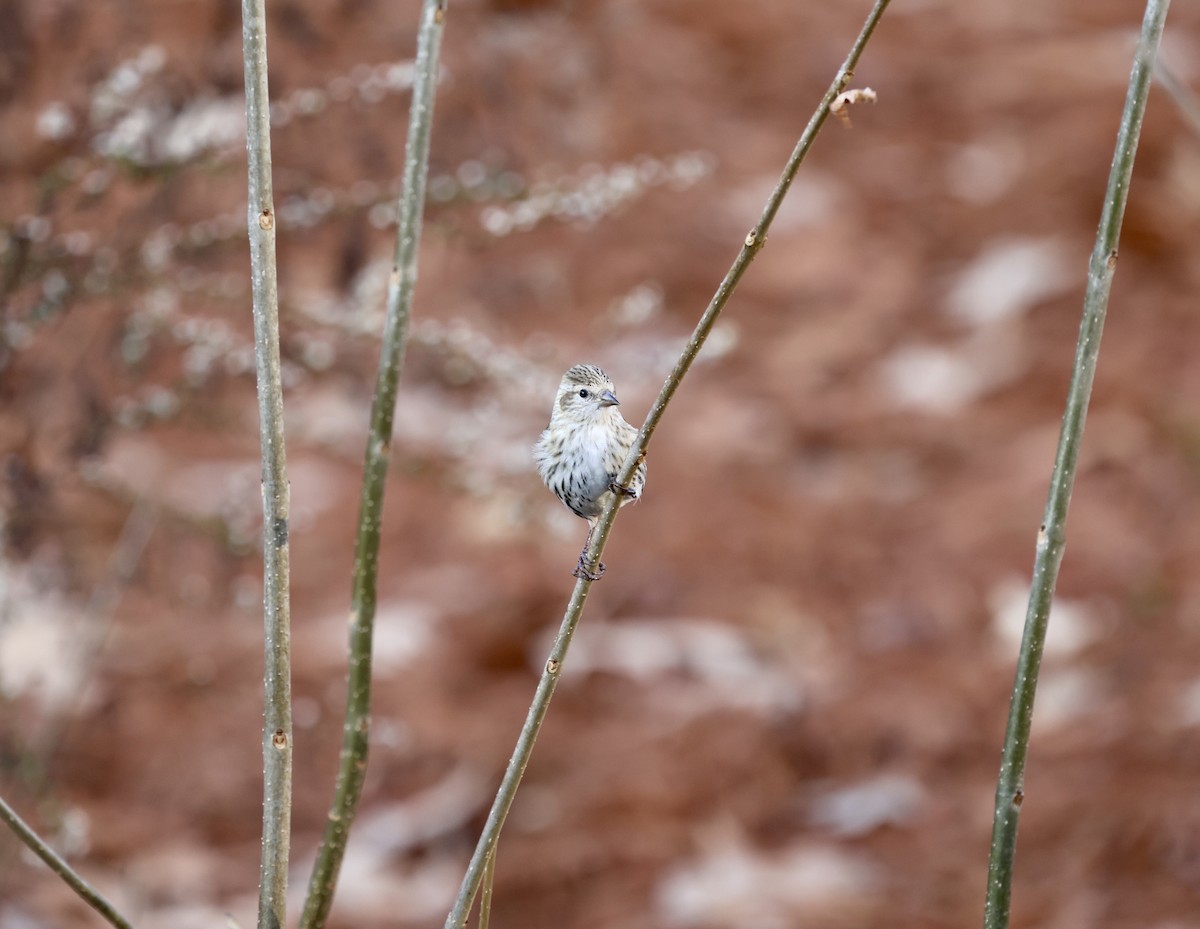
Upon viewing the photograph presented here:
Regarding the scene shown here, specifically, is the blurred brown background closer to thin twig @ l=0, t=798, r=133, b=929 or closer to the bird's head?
the bird's head

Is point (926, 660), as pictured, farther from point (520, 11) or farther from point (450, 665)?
point (520, 11)

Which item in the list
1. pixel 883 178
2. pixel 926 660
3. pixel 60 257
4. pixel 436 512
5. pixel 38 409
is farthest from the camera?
pixel 883 178

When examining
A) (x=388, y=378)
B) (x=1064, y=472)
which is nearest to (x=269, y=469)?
(x=388, y=378)

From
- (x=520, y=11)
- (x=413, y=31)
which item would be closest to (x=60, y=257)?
(x=413, y=31)

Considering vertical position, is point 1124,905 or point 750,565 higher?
point 750,565

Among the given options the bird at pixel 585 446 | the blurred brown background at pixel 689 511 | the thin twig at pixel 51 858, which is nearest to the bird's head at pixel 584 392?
the bird at pixel 585 446

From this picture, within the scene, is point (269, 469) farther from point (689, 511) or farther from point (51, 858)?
point (689, 511)

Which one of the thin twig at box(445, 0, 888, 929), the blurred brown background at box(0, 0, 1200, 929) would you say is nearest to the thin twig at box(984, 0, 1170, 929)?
the thin twig at box(445, 0, 888, 929)
